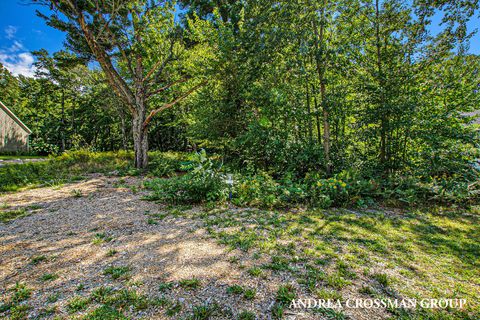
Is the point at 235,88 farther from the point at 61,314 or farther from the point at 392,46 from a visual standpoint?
the point at 61,314

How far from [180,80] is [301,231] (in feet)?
24.3

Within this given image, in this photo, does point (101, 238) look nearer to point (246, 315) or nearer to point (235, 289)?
point (235, 289)

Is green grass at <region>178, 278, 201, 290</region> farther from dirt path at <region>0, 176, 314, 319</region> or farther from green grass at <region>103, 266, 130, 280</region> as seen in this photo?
green grass at <region>103, 266, 130, 280</region>

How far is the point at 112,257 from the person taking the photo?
253 centimetres

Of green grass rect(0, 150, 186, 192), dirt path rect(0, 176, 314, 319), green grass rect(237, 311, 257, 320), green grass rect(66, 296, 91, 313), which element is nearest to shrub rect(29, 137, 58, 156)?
green grass rect(0, 150, 186, 192)

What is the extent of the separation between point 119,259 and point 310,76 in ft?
21.4

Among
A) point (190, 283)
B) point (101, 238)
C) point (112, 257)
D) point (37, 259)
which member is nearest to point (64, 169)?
point (101, 238)

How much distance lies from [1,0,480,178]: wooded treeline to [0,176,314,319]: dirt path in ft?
14.0

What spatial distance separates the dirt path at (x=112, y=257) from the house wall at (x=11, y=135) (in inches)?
639

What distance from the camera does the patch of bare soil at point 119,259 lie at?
1.83m

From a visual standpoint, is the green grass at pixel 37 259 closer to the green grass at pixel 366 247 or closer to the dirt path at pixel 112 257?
the dirt path at pixel 112 257

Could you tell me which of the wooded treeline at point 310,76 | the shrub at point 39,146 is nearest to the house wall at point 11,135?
the shrub at point 39,146

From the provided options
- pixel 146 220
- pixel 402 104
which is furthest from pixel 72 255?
pixel 402 104

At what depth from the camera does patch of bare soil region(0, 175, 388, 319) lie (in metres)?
1.83
